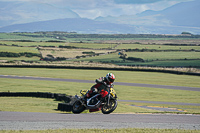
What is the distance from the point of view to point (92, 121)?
1681cm

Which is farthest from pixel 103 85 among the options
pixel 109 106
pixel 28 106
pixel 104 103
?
pixel 28 106

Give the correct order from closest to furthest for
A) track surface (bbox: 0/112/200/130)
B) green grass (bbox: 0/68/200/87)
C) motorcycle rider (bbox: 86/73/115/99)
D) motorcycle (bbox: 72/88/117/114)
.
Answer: track surface (bbox: 0/112/200/130), motorcycle rider (bbox: 86/73/115/99), motorcycle (bbox: 72/88/117/114), green grass (bbox: 0/68/200/87)

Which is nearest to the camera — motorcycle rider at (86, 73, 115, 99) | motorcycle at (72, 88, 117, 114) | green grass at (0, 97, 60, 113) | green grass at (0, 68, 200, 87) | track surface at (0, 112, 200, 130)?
track surface at (0, 112, 200, 130)

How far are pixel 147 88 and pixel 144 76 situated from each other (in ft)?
52.1

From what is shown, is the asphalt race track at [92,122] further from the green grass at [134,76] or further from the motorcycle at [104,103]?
the green grass at [134,76]

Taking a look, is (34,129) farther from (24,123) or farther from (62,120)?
(62,120)

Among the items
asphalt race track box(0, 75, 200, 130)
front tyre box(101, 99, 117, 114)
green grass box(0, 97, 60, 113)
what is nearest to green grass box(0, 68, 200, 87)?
green grass box(0, 97, 60, 113)

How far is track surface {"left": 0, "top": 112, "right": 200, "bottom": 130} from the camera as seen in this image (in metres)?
15.4

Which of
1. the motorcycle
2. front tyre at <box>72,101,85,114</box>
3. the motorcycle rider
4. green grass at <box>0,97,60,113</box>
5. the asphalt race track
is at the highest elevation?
the motorcycle rider

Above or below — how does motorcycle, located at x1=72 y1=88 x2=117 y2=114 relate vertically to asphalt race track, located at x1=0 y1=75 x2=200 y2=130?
above

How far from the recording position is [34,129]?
14.7 m

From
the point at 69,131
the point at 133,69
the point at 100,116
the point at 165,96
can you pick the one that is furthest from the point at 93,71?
the point at 69,131

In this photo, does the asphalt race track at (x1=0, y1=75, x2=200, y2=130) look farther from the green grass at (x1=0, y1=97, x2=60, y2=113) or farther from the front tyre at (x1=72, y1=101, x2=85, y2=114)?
the green grass at (x1=0, y1=97, x2=60, y2=113)

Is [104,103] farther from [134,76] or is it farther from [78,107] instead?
[134,76]
